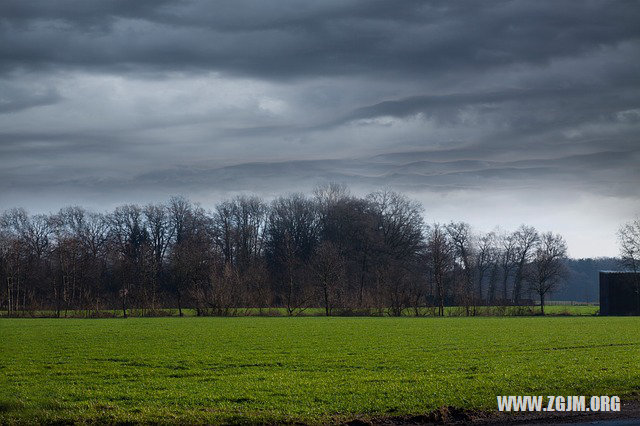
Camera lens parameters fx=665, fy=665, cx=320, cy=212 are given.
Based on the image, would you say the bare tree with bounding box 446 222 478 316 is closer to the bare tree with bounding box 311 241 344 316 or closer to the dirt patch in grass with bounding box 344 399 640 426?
the bare tree with bounding box 311 241 344 316

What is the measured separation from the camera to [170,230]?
118m

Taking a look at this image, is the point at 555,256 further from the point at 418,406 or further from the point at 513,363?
the point at 418,406

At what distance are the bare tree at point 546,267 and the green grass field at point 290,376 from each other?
7653 cm

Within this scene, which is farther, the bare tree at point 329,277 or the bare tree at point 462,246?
the bare tree at point 462,246

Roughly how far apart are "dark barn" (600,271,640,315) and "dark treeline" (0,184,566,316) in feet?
32.1

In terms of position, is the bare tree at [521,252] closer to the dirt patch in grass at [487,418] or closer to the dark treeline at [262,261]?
the dark treeline at [262,261]

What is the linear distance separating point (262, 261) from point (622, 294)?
58.5m

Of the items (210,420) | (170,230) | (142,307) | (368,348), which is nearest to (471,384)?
(210,420)

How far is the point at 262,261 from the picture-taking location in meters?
115

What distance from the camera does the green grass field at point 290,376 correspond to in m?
16.6

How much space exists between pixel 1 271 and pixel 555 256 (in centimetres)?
9011

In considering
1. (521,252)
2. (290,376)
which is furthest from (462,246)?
(290,376)

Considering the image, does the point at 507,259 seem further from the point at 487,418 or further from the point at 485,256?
the point at 487,418

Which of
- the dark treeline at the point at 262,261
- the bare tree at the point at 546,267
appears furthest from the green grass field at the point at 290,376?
the bare tree at the point at 546,267
